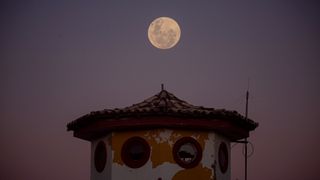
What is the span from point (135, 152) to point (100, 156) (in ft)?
5.70

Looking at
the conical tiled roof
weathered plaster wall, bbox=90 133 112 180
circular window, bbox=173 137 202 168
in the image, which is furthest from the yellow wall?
the conical tiled roof

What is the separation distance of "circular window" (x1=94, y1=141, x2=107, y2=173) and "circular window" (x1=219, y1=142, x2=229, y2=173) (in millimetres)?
3621

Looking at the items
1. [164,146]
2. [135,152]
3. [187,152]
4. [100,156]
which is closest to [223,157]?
[187,152]

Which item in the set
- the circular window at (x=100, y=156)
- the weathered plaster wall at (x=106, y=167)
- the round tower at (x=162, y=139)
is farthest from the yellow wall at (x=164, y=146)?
the circular window at (x=100, y=156)

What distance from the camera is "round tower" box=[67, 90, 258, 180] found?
52.8 feet

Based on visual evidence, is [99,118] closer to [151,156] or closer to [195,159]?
[151,156]

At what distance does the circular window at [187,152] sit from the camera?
1634 cm

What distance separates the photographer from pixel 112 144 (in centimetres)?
1672

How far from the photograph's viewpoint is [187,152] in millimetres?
16703

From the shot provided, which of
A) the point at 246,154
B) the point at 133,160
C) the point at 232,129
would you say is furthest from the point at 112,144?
the point at 246,154

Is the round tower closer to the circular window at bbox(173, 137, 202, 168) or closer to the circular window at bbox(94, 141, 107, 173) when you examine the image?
the circular window at bbox(173, 137, 202, 168)

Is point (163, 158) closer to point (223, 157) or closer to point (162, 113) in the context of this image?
point (162, 113)

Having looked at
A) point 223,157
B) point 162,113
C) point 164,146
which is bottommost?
point 223,157

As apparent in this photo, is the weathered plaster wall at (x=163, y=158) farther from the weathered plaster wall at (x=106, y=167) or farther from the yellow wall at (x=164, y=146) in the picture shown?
the weathered plaster wall at (x=106, y=167)
